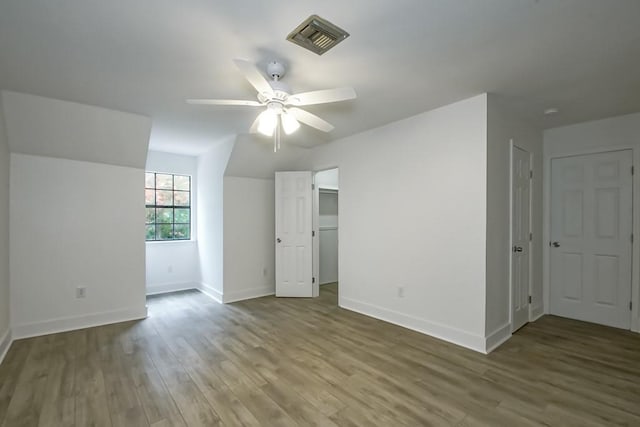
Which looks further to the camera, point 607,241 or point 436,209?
point 607,241

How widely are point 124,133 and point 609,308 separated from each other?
6.02 meters

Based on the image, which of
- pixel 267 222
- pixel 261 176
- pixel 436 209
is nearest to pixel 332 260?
pixel 267 222

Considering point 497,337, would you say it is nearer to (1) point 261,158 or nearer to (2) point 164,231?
(1) point 261,158

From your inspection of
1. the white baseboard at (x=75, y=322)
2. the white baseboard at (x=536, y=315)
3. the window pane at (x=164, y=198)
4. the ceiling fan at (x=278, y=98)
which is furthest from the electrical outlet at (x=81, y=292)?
the white baseboard at (x=536, y=315)

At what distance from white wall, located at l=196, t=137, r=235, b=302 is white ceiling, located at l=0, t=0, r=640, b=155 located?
155 centimetres

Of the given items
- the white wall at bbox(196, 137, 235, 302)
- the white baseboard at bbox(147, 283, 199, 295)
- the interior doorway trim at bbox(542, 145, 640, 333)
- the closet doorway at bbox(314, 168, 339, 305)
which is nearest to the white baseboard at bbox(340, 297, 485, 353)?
the closet doorway at bbox(314, 168, 339, 305)

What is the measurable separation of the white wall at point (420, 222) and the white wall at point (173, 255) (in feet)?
9.44

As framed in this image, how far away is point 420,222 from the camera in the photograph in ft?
10.6

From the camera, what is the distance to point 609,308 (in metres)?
3.43

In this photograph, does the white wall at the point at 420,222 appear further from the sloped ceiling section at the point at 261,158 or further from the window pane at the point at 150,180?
the window pane at the point at 150,180

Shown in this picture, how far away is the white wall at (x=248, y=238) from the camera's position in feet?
14.8

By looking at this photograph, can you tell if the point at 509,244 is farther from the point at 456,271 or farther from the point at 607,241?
the point at 607,241

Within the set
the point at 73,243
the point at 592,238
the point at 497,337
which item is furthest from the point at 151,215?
the point at 592,238

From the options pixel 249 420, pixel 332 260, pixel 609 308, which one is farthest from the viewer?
pixel 332 260
